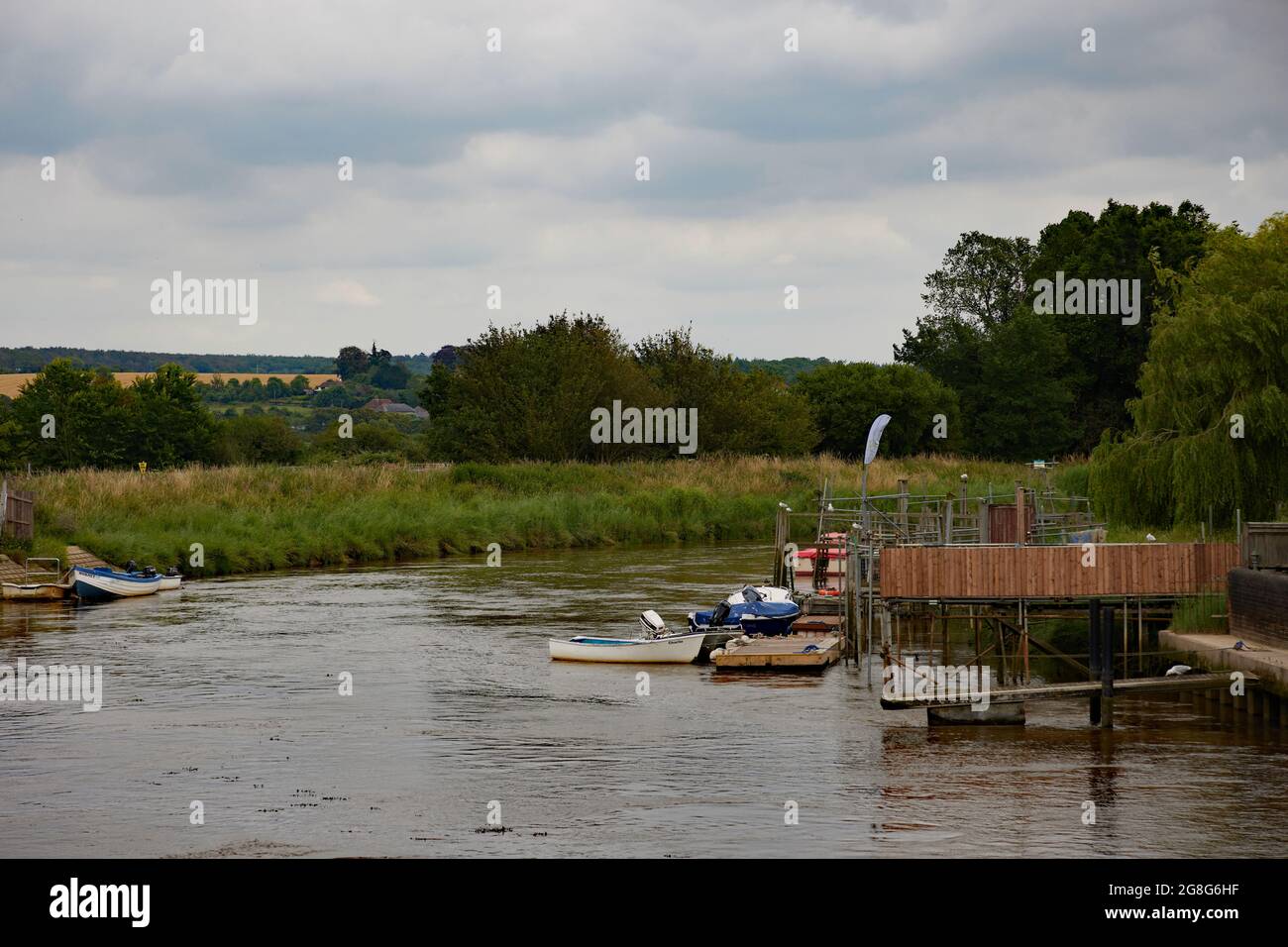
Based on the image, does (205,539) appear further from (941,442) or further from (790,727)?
(941,442)

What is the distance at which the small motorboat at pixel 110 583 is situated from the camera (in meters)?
43.8

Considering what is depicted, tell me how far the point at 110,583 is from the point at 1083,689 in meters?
29.6

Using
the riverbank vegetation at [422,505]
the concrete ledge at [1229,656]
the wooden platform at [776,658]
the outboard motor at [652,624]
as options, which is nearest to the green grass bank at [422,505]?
the riverbank vegetation at [422,505]

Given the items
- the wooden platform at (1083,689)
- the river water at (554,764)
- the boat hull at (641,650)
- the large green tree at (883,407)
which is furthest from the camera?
the large green tree at (883,407)

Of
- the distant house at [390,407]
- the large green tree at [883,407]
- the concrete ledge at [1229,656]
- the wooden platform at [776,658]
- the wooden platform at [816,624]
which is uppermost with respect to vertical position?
the distant house at [390,407]

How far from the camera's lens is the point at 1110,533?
35.2 meters

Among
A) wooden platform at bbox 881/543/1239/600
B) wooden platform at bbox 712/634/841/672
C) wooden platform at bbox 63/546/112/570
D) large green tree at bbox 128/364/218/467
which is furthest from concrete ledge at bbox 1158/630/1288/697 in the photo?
large green tree at bbox 128/364/218/467

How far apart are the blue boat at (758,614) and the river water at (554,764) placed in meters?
2.24

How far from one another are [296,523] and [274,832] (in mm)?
39488

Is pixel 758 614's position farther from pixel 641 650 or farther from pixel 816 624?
pixel 641 650

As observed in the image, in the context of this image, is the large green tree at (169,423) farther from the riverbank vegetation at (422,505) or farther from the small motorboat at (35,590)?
the small motorboat at (35,590)

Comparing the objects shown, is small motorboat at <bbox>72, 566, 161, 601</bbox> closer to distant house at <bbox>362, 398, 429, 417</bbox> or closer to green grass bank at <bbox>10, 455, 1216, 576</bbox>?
green grass bank at <bbox>10, 455, 1216, 576</bbox>

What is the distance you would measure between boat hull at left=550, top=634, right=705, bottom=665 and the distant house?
142 m
